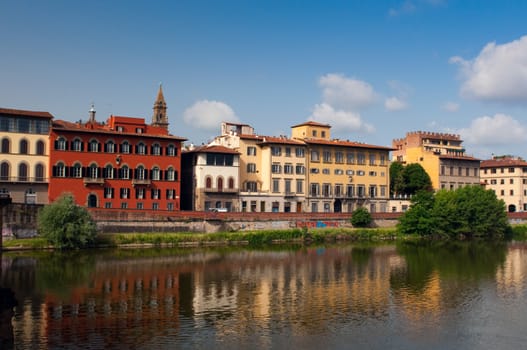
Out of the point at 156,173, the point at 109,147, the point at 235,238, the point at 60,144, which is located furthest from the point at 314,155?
the point at 60,144

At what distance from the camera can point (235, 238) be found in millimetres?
67250

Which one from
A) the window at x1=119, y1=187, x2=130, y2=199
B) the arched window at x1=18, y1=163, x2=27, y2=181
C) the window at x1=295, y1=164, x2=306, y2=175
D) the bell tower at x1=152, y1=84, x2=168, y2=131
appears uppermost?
the bell tower at x1=152, y1=84, x2=168, y2=131

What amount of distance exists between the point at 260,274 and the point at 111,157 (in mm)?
30368

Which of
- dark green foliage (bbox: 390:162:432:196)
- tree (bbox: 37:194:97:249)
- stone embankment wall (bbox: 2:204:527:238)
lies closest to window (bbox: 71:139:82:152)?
stone embankment wall (bbox: 2:204:527:238)

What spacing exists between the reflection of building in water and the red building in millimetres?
36944

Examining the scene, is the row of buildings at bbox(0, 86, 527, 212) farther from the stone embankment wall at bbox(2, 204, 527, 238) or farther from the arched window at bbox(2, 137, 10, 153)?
the stone embankment wall at bbox(2, 204, 527, 238)

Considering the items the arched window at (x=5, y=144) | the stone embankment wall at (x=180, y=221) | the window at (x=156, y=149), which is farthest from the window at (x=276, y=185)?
the arched window at (x=5, y=144)

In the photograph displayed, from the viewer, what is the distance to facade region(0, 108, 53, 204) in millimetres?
64000

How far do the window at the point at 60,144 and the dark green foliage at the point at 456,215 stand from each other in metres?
41.1

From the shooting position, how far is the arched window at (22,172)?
64.8m

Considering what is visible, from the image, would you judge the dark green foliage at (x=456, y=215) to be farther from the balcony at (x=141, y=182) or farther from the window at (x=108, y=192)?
the window at (x=108, y=192)

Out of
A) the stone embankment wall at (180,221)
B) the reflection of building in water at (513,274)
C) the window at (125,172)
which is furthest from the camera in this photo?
the window at (125,172)

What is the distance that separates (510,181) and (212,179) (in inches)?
2333

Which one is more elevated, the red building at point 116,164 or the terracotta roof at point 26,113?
the terracotta roof at point 26,113
